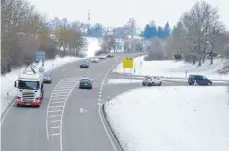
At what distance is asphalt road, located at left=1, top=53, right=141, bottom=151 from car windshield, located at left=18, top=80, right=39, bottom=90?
1640 millimetres

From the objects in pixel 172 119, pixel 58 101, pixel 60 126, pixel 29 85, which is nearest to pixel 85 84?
pixel 58 101

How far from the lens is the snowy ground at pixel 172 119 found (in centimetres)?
2410

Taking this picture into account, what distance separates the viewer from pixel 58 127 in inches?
1092

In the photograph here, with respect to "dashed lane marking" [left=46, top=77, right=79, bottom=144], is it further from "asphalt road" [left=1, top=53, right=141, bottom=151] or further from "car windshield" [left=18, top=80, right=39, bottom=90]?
"car windshield" [left=18, top=80, right=39, bottom=90]

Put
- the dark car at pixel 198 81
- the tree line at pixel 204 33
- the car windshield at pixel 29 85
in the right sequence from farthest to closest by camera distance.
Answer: the tree line at pixel 204 33, the dark car at pixel 198 81, the car windshield at pixel 29 85

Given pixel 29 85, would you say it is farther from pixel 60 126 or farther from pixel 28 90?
pixel 60 126

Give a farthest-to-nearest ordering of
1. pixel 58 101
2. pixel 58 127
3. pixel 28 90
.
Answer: pixel 58 101 < pixel 28 90 < pixel 58 127

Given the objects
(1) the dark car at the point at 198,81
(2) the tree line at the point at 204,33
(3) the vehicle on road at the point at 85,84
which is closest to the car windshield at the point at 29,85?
(3) the vehicle on road at the point at 85,84

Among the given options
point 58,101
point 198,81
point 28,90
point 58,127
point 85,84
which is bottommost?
point 58,127

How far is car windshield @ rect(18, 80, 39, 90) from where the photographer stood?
3322 centimetres

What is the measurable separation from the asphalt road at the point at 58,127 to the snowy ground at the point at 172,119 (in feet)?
4.03

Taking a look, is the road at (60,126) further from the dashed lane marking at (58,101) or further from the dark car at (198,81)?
the dark car at (198,81)

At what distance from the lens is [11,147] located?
22422 mm

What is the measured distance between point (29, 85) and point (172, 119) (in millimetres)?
11347
